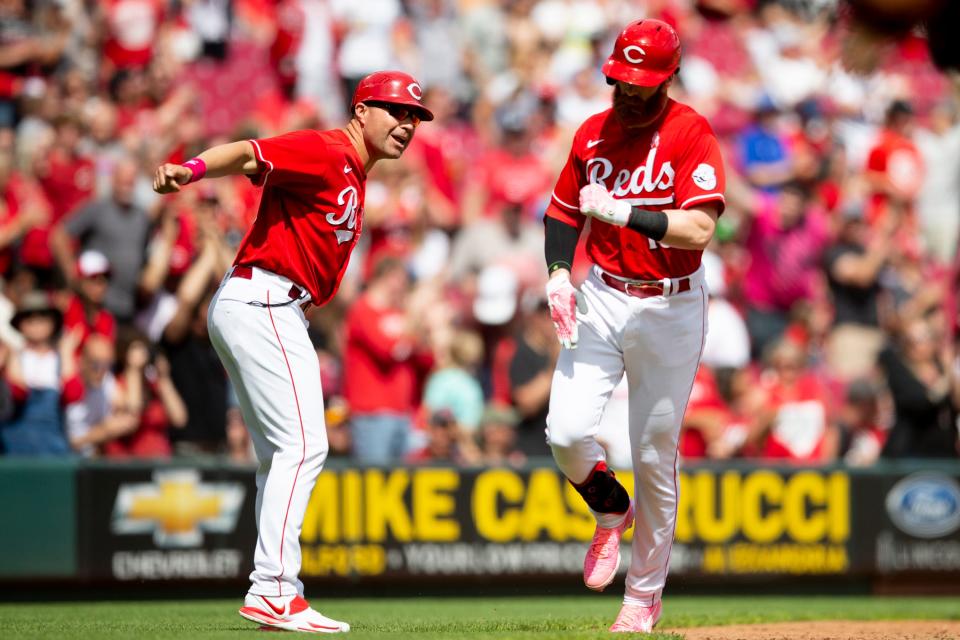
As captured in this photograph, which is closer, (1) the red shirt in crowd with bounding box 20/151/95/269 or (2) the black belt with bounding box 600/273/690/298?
(2) the black belt with bounding box 600/273/690/298

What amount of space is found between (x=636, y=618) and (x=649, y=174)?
2.10m

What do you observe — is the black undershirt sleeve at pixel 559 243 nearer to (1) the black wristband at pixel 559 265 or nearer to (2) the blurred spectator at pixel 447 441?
(1) the black wristband at pixel 559 265

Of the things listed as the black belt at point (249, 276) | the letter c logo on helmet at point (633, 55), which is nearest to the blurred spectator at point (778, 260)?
the letter c logo on helmet at point (633, 55)

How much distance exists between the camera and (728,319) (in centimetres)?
1208

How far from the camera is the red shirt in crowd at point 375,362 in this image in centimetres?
1077

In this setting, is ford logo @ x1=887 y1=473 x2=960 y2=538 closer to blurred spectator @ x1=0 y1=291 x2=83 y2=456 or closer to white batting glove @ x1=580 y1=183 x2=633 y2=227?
white batting glove @ x1=580 y1=183 x2=633 y2=227

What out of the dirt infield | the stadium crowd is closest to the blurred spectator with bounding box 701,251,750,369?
the stadium crowd

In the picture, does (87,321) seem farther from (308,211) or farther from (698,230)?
(698,230)

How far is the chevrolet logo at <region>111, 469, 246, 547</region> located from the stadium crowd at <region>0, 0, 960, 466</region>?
14.8 inches

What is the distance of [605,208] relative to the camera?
599cm

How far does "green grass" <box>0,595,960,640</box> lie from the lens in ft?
20.6

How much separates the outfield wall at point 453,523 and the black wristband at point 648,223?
4584mm

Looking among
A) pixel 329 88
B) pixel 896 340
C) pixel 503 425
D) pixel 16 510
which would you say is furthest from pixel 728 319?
pixel 16 510

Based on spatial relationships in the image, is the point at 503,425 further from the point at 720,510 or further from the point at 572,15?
the point at 572,15
